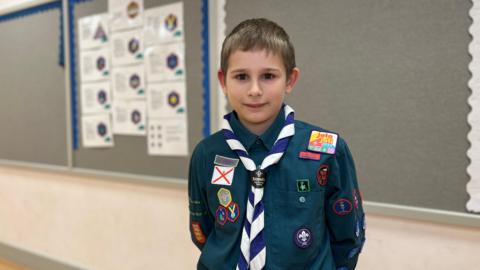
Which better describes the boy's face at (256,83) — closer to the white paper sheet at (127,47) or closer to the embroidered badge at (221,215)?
the embroidered badge at (221,215)

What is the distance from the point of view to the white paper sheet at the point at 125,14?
84.3 inches

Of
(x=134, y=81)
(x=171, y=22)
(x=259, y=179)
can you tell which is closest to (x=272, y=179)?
(x=259, y=179)

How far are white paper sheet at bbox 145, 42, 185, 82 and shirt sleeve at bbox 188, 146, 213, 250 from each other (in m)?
0.97

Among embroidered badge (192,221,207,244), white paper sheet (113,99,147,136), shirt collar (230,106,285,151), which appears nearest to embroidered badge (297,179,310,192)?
shirt collar (230,106,285,151)

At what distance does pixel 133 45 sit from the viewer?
218 centimetres

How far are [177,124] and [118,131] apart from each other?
0.45m

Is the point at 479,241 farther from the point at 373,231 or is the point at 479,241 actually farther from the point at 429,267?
the point at 373,231

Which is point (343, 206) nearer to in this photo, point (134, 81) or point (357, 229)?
point (357, 229)

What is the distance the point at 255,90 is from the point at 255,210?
0.30 metres

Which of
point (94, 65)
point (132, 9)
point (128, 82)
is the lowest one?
point (128, 82)

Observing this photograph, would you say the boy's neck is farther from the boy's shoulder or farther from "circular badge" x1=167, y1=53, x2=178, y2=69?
"circular badge" x1=167, y1=53, x2=178, y2=69

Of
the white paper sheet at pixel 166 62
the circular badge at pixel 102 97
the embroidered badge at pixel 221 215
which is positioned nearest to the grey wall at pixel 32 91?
the circular badge at pixel 102 97

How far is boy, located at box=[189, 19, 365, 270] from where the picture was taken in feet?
3.10

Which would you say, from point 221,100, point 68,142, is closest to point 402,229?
point 221,100
